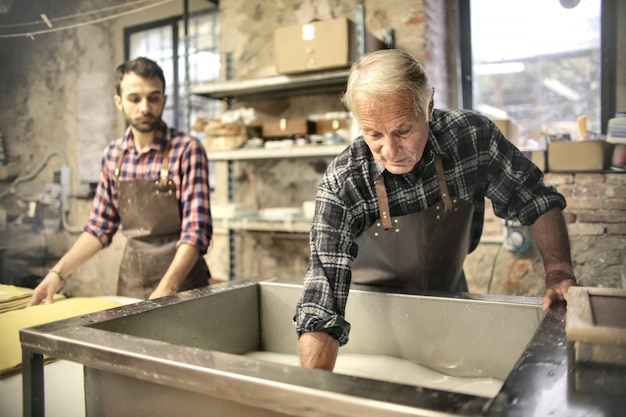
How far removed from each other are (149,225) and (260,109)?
2.00 m

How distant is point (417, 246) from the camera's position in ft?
4.95

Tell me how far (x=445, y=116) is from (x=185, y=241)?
0.94m

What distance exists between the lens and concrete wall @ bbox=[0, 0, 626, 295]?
913 mm

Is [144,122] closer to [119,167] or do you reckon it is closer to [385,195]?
[119,167]

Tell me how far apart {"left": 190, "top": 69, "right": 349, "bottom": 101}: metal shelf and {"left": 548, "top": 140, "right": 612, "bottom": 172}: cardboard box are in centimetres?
117

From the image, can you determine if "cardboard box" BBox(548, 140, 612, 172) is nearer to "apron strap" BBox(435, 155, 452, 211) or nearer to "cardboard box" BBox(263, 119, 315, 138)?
"apron strap" BBox(435, 155, 452, 211)

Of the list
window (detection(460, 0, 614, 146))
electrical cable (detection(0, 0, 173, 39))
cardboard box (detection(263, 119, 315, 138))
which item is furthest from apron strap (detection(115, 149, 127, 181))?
window (detection(460, 0, 614, 146))

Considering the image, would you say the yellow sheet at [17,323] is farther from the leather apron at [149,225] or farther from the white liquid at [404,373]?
the leather apron at [149,225]

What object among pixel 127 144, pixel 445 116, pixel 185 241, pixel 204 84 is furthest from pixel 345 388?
pixel 204 84

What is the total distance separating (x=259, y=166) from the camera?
12.7 ft

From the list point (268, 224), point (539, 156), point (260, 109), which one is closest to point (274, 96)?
point (260, 109)

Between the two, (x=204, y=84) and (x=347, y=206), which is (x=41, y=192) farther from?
(x=204, y=84)

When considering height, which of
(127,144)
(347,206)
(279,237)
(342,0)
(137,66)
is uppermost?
(342,0)

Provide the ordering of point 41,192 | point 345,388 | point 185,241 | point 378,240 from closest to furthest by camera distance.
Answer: point 345,388 → point 41,192 → point 378,240 → point 185,241
